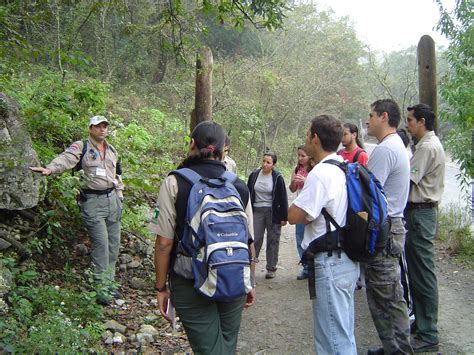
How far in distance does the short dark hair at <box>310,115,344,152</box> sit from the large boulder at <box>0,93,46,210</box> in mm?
3175

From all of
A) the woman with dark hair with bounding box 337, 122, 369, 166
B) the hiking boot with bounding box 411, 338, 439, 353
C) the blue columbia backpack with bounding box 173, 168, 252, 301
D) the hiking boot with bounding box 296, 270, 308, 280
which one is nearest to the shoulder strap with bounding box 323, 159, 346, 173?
the blue columbia backpack with bounding box 173, 168, 252, 301

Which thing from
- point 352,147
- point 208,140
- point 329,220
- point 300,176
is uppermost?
point 352,147

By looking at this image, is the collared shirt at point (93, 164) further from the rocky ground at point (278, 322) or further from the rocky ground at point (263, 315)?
the rocky ground at point (278, 322)

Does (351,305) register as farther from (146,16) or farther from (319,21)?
(319,21)

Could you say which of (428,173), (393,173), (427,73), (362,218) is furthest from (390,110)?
(427,73)

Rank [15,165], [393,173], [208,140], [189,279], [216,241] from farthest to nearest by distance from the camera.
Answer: [15,165] < [393,173] < [208,140] < [189,279] < [216,241]

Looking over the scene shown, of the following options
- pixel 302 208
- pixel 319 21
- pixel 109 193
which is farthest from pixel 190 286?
pixel 319 21

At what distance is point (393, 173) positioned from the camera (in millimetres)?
3854

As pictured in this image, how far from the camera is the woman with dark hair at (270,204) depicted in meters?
6.52

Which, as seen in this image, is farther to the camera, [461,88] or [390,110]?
[461,88]

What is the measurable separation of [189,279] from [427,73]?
6349 mm

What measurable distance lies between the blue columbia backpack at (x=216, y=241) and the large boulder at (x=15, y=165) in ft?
9.11

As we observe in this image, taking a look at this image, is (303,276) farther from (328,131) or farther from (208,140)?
(208,140)

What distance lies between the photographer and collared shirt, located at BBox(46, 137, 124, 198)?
5.05 m
